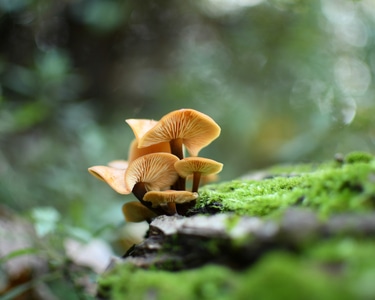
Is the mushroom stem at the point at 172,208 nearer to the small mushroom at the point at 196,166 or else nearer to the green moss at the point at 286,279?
the small mushroom at the point at 196,166

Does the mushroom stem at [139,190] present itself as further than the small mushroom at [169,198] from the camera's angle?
Yes

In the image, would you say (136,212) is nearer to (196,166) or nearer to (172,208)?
(172,208)

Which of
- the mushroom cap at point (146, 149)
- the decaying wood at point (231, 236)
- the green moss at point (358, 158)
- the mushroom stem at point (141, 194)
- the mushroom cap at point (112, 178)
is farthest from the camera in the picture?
the mushroom cap at point (146, 149)

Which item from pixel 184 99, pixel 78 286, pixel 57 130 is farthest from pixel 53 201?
pixel 184 99

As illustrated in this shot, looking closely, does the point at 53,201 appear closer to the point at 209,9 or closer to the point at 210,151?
the point at 210,151

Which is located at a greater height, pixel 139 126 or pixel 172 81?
pixel 172 81

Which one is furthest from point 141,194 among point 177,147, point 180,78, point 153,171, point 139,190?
point 180,78

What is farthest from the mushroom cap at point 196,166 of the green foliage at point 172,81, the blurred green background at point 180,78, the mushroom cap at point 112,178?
the blurred green background at point 180,78

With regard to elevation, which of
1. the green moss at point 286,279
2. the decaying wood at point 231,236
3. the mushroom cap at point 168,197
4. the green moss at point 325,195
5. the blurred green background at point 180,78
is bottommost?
the green moss at point 286,279
